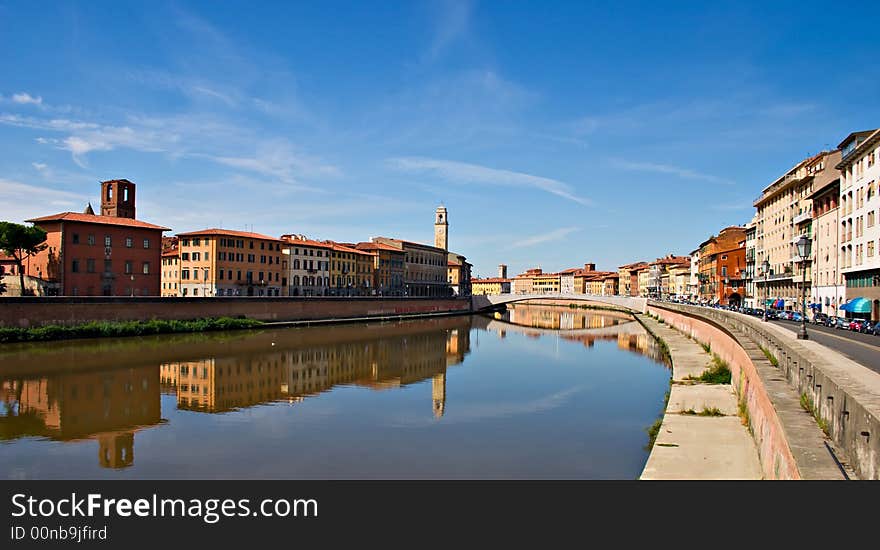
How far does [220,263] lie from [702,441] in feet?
179

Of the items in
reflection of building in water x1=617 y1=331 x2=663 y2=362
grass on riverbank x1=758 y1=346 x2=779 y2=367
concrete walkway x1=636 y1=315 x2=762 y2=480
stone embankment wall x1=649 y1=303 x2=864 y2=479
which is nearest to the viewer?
stone embankment wall x1=649 y1=303 x2=864 y2=479

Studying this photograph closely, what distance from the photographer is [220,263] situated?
61.3m

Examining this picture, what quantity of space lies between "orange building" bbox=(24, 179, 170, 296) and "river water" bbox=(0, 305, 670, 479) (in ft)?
35.5

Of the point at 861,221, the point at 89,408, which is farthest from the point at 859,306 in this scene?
the point at 89,408

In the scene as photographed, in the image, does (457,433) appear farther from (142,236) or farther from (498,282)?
(498,282)

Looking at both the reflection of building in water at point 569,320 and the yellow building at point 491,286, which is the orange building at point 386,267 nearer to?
the reflection of building in water at point 569,320

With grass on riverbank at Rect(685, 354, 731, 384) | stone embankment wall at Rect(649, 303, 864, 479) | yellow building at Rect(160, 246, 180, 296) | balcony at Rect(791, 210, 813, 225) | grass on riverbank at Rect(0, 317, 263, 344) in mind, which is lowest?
grass on riverbank at Rect(685, 354, 731, 384)

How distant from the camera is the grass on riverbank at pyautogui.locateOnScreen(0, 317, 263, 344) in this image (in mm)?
38375

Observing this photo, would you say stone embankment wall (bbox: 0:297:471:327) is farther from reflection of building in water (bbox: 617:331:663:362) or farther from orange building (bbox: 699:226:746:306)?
orange building (bbox: 699:226:746:306)

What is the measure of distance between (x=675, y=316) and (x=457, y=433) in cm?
4220

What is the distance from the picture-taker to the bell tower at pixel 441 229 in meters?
121

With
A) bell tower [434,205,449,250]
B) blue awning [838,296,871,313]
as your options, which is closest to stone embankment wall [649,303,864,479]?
blue awning [838,296,871,313]

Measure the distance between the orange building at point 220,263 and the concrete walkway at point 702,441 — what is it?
48.6 m

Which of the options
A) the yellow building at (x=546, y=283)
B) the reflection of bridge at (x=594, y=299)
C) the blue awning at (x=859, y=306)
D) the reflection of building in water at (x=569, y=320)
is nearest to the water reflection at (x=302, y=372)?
the blue awning at (x=859, y=306)
